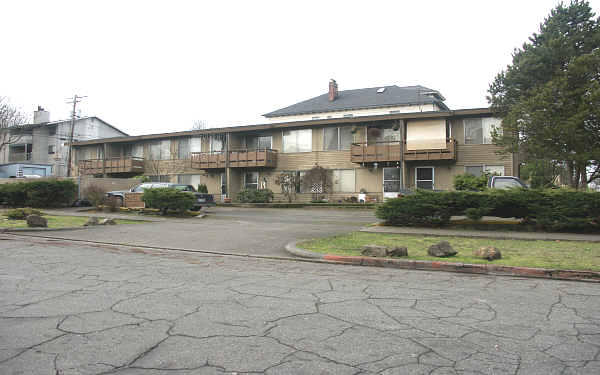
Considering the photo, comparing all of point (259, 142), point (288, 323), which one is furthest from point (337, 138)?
point (288, 323)

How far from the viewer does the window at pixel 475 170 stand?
1059 inches

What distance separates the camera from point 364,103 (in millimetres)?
41688

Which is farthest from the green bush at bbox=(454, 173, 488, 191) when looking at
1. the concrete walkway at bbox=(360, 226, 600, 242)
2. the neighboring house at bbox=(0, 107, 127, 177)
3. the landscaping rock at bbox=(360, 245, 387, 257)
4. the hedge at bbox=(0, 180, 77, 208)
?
the neighboring house at bbox=(0, 107, 127, 177)

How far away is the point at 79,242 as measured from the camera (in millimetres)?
11445

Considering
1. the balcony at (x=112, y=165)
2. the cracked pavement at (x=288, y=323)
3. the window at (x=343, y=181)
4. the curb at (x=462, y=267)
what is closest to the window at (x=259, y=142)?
the window at (x=343, y=181)

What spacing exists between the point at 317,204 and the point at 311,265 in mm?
18995

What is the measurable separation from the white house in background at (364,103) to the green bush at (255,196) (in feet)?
39.9

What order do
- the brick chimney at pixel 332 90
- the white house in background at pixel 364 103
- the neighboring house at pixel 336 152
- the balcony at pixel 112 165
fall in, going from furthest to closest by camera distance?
the brick chimney at pixel 332 90, the white house in background at pixel 364 103, the balcony at pixel 112 165, the neighboring house at pixel 336 152

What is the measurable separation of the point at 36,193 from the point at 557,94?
1079 inches

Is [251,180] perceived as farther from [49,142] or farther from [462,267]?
[49,142]

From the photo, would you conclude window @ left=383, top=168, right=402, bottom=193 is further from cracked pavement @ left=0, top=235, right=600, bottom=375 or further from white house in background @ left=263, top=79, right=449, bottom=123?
cracked pavement @ left=0, top=235, right=600, bottom=375

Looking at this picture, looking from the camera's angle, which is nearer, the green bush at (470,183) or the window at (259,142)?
the green bush at (470,183)

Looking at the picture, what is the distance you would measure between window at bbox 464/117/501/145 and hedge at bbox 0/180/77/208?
2463 cm

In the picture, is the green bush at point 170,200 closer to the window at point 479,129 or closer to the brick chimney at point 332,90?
the window at point 479,129
